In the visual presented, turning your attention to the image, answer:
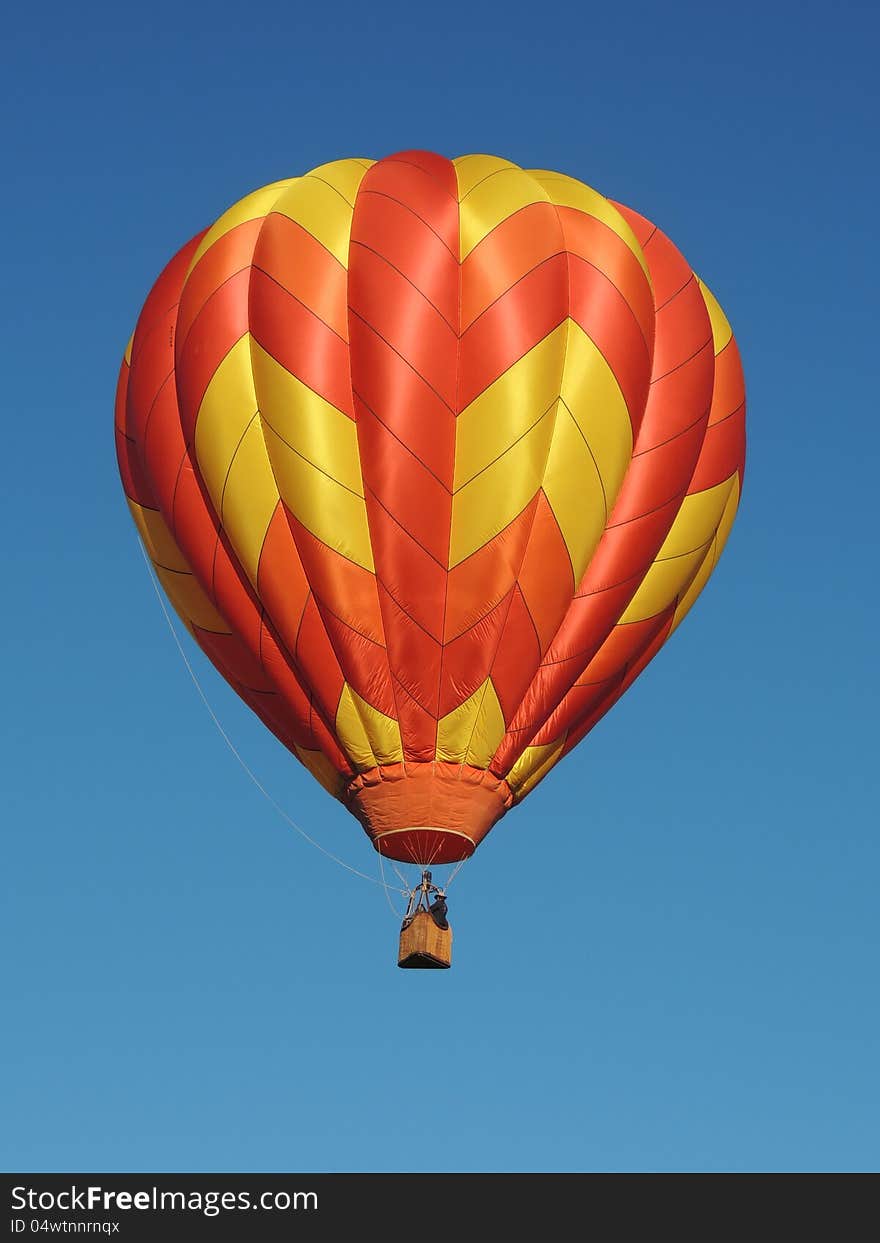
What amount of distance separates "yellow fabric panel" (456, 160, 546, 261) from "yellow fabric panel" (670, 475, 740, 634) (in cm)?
314

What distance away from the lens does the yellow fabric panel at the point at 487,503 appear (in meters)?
22.7

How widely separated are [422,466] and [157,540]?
2927mm

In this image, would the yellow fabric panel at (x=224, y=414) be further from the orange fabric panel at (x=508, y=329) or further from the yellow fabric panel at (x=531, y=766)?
the yellow fabric panel at (x=531, y=766)

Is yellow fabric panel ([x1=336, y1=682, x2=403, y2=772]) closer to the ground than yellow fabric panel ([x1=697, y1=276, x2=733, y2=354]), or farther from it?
closer to the ground

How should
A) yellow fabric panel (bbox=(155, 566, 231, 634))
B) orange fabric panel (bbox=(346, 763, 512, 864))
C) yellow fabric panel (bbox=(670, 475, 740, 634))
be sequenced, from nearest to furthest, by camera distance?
orange fabric panel (bbox=(346, 763, 512, 864)) < yellow fabric panel (bbox=(155, 566, 231, 634)) < yellow fabric panel (bbox=(670, 475, 740, 634))

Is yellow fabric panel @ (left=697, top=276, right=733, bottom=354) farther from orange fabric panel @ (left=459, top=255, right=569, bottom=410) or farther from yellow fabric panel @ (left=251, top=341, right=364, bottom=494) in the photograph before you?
yellow fabric panel @ (left=251, top=341, right=364, bottom=494)

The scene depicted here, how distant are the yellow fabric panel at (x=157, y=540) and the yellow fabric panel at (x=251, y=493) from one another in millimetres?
1059

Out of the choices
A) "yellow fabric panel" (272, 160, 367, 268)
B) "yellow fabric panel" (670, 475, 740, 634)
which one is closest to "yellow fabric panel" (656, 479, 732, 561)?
"yellow fabric panel" (670, 475, 740, 634)

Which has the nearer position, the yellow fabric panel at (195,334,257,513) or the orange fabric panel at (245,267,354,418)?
the orange fabric panel at (245,267,354,418)

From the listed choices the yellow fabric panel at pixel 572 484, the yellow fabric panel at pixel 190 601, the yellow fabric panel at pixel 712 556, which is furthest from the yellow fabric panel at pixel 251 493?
the yellow fabric panel at pixel 712 556

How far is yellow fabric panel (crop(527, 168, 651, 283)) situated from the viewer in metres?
24.0

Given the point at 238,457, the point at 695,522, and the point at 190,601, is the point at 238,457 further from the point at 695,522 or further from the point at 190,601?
the point at 695,522

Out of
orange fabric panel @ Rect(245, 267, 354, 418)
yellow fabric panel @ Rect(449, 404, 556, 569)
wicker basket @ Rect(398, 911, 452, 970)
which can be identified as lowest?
wicker basket @ Rect(398, 911, 452, 970)

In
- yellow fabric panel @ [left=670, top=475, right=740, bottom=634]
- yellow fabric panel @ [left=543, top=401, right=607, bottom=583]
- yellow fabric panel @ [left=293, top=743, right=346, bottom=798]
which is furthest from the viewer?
yellow fabric panel @ [left=670, top=475, right=740, bottom=634]
